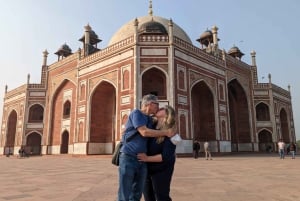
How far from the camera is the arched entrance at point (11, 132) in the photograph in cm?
2933

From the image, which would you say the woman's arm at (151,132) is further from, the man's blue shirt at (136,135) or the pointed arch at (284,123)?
the pointed arch at (284,123)

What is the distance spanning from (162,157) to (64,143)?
23.4 metres

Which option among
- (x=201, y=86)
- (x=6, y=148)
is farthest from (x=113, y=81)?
(x=6, y=148)

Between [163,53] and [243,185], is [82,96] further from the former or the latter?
[243,185]

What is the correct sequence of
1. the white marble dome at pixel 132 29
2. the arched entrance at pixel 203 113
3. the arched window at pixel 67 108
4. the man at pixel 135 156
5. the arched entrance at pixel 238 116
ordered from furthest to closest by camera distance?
the arched entrance at pixel 238 116 → the white marble dome at pixel 132 29 → the arched window at pixel 67 108 → the arched entrance at pixel 203 113 → the man at pixel 135 156

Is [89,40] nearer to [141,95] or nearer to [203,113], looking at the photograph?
[141,95]

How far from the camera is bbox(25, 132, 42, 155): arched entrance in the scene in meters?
27.2

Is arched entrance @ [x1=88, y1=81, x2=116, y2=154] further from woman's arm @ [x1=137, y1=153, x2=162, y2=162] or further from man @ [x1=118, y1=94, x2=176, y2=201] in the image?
woman's arm @ [x1=137, y1=153, x2=162, y2=162]

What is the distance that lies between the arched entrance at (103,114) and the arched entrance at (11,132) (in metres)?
14.7

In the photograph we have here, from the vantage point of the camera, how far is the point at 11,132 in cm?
3042

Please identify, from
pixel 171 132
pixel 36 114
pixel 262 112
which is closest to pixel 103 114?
pixel 36 114

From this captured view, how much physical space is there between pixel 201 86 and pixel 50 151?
1578cm

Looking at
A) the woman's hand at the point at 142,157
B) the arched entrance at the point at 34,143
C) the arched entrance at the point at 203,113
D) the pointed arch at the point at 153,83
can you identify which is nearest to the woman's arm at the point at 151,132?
the woman's hand at the point at 142,157

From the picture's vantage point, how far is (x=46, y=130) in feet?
84.2
